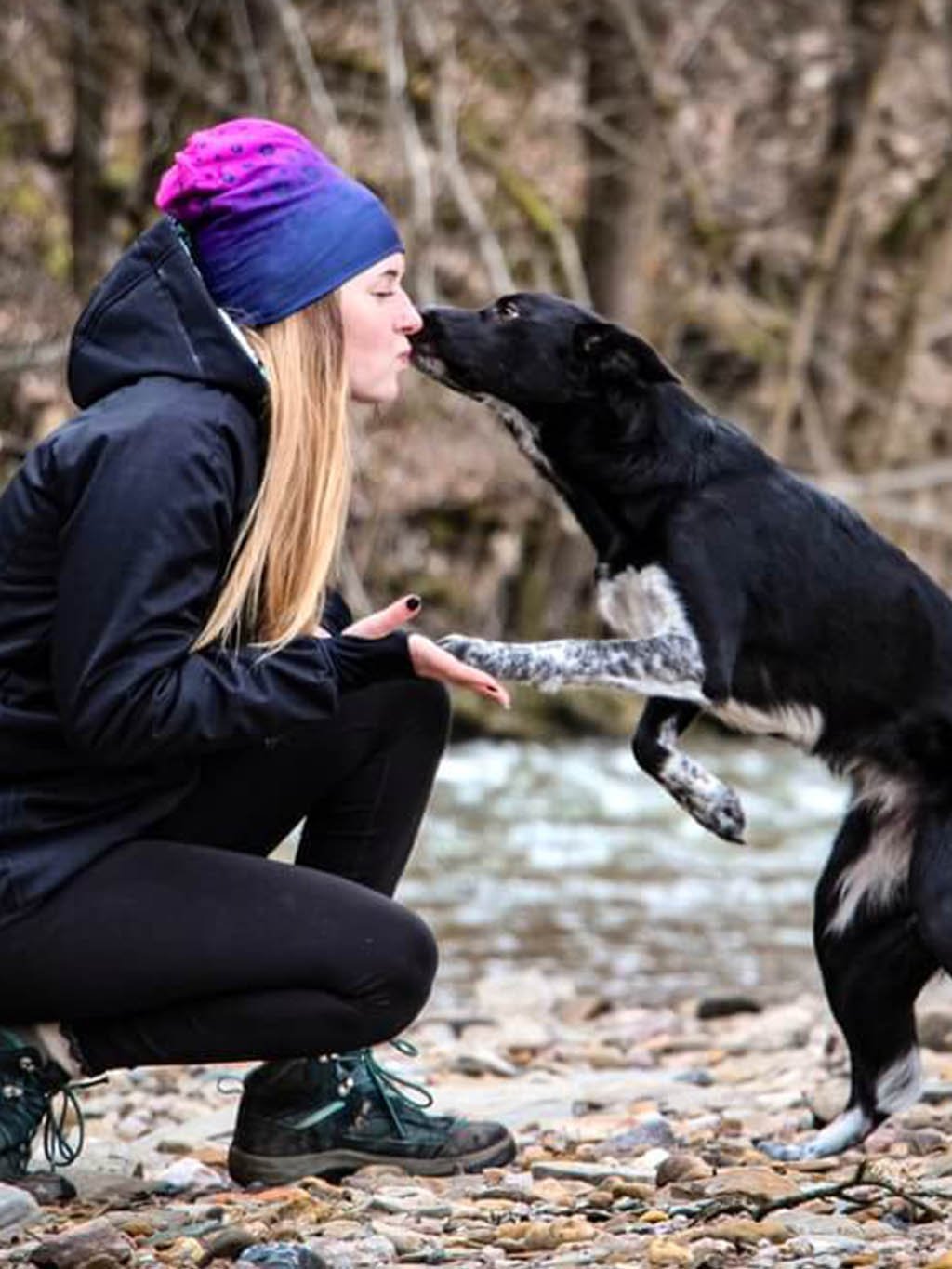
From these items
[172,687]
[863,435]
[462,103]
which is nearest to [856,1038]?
[172,687]

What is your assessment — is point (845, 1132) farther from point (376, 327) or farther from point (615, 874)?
point (615, 874)

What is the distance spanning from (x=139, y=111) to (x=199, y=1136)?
27.9ft

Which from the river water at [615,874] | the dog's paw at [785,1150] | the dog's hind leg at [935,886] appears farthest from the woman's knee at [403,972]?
the river water at [615,874]

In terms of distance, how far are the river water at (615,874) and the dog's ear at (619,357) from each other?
3.01m

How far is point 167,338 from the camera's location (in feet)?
11.9

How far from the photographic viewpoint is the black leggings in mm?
3631

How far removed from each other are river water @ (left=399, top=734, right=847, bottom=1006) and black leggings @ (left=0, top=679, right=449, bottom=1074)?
139 inches

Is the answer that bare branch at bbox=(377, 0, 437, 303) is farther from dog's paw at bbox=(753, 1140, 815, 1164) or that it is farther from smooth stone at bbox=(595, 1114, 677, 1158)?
dog's paw at bbox=(753, 1140, 815, 1164)

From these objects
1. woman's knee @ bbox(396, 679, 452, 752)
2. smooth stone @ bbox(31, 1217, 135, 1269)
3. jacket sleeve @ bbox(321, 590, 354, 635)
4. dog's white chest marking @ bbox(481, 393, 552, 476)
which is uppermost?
dog's white chest marking @ bbox(481, 393, 552, 476)

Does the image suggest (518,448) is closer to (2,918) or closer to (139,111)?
(2,918)

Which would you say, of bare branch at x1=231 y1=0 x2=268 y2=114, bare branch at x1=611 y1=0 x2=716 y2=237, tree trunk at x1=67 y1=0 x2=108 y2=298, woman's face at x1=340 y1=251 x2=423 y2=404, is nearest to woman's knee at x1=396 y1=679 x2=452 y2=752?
woman's face at x1=340 y1=251 x2=423 y2=404

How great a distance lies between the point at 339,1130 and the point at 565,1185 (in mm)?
403

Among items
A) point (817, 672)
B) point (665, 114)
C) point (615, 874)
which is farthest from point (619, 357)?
point (665, 114)

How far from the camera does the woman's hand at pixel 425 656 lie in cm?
369
